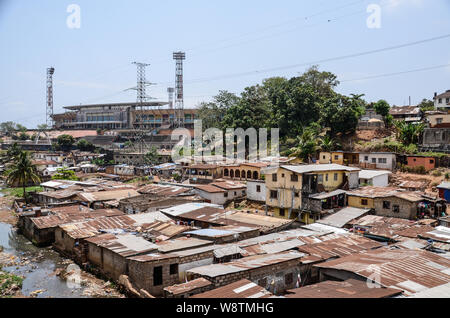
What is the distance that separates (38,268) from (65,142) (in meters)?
45.2

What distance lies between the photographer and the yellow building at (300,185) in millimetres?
20875

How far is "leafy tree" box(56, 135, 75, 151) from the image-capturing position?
57625 millimetres

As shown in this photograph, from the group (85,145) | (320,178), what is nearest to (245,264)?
(320,178)

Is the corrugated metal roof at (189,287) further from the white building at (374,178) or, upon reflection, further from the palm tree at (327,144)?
the palm tree at (327,144)

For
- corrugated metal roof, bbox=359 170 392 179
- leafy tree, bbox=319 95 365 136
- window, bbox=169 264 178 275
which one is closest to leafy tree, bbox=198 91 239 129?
leafy tree, bbox=319 95 365 136

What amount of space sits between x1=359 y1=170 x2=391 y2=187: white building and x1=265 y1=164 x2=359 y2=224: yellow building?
0.93 meters

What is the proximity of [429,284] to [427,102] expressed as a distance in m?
47.0

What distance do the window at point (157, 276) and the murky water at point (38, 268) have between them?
10.6ft

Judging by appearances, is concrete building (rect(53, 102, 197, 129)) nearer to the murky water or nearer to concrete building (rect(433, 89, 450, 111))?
concrete building (rect(433, 89, 450, 111))

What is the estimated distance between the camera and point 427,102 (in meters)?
49.2

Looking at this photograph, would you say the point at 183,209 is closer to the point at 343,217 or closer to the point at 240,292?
the point at 343,217

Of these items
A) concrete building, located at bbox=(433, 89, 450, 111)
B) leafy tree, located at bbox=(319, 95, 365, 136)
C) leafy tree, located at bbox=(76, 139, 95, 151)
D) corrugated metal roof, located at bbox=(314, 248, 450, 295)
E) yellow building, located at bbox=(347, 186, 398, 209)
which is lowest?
corrugated metal roof, located at bbox=(314, 248, 450, 295)
